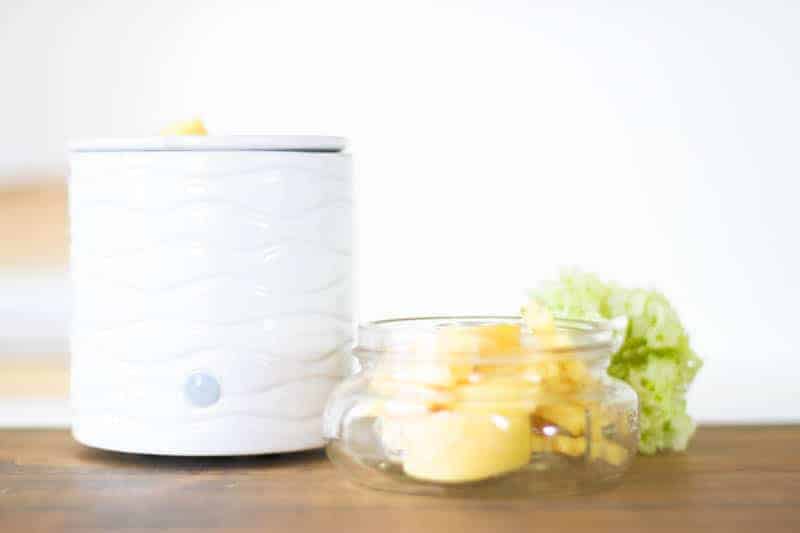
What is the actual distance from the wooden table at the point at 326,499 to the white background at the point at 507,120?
60 cm

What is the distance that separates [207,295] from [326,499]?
19 cm

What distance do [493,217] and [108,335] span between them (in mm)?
733

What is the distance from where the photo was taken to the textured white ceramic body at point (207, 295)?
88 cm

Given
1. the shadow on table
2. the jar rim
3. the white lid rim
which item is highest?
the white lid rim

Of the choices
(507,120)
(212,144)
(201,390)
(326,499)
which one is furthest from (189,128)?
(507,120)

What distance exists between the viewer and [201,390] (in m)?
0.89

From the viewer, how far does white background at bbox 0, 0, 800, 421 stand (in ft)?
4.96

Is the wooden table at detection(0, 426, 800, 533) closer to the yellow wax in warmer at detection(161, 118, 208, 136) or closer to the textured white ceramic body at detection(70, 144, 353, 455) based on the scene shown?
the textured white ceramic body at detection(70, 144, 353, 455)

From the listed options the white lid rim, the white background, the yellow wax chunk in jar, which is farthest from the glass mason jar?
the white background

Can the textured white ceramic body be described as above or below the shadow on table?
above

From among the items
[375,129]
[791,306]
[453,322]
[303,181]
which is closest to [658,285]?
[791,306]

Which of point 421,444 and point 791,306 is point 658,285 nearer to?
point 791,306

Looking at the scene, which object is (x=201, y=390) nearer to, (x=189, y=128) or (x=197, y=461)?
(x=197, y=461)

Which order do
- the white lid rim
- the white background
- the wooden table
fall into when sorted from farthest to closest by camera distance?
the white background
the white lid rim
the wooden table
